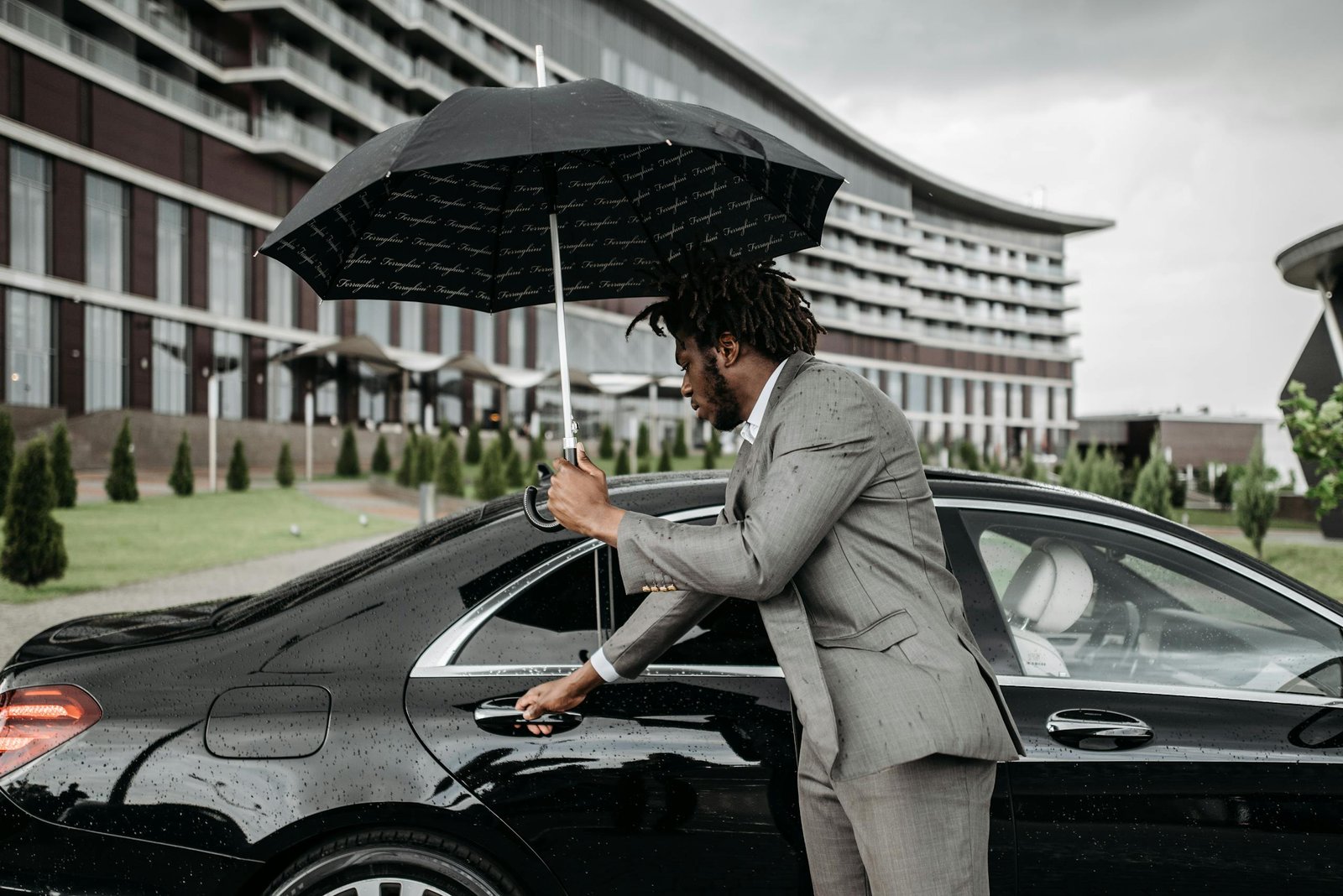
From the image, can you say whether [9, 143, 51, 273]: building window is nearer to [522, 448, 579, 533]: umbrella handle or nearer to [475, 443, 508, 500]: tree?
[475, 443, 508, 500]: tree

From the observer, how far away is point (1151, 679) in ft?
8.57

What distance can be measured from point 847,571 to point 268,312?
3847 centimetres

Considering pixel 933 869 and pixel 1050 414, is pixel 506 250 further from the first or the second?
pixel 1050 414

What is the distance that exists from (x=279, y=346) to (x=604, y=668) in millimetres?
38086

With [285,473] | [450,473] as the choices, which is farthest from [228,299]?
[450,473]

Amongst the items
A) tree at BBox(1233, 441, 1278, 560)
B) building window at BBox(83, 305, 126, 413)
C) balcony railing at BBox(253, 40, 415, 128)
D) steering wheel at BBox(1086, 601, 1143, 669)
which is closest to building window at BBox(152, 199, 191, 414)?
building window at BBox(83, 305, 126, 413)

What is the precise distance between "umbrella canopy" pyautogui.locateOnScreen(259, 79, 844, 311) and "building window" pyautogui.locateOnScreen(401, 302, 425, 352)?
41248mm

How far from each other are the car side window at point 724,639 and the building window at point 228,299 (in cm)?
3512

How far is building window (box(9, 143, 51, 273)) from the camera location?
27.0 meters

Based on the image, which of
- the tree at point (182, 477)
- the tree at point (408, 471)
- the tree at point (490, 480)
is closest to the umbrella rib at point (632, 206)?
the tree at point (490, 480)

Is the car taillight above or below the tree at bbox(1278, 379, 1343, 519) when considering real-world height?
below

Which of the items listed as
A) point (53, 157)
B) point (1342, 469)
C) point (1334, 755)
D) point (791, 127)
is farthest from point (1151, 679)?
point (791, 127)

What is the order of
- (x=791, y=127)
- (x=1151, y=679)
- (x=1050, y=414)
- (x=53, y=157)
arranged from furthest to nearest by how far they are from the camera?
(x=1050, y=414) → (x=791, y=127) → (x=53, y=157) → (x=1151, y=679)

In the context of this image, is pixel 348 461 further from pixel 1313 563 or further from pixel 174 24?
pixel 1313 563
